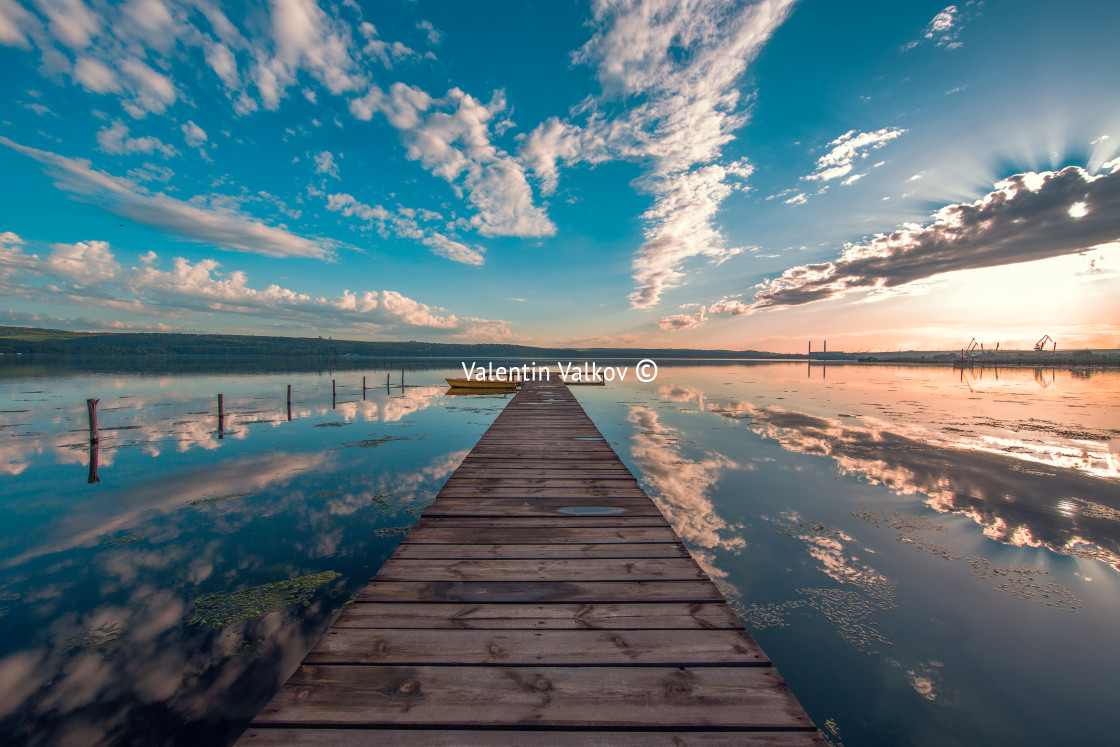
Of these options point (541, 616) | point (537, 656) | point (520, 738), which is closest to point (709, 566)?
point (541, 616)

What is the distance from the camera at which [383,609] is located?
3137 mm

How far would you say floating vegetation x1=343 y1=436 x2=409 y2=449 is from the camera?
1346 cm

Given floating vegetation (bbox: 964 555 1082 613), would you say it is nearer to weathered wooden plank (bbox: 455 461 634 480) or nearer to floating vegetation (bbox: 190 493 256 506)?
weathered wooden plank (bbox: 455 461 634 480)

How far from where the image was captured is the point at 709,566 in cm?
614

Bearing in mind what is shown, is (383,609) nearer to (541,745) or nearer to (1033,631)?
(541,745)

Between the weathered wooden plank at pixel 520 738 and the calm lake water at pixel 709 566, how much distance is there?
7.95ft

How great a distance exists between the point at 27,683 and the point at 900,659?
29.7ft

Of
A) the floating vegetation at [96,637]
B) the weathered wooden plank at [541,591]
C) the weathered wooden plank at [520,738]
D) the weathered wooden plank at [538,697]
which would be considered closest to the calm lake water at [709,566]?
the floating vegetation at [96,637]

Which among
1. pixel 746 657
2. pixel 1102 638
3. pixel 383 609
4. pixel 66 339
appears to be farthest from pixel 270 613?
pixel 66 339

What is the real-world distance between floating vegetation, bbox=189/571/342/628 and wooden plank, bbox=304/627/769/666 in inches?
133

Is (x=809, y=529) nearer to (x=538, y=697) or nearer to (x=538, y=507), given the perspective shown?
(x=538, y=507)

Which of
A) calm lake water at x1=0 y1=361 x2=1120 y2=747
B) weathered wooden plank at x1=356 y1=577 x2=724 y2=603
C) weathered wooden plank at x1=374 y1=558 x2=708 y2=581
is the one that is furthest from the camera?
calm lake water at x1=0 y1=361 x2=1120 y2=747

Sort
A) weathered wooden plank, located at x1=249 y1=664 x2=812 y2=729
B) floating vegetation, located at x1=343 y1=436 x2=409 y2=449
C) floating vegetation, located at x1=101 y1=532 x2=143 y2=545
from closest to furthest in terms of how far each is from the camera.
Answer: weathered wooden plank, located at x1=249 y1=664 x2=812 y2=729
floating vegetation, located at x1=101 y1=532 x2=143 y2=545
floating vegetation, located at x1=343 y1=436 x2=409 y2=449

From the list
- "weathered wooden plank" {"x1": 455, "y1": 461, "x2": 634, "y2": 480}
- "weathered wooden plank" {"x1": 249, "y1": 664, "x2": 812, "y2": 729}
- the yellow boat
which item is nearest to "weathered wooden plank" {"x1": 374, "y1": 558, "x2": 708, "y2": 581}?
"weathered wooden plank" {"x1": 249, "y1": 664, "x2": 812, "y2": 729}
